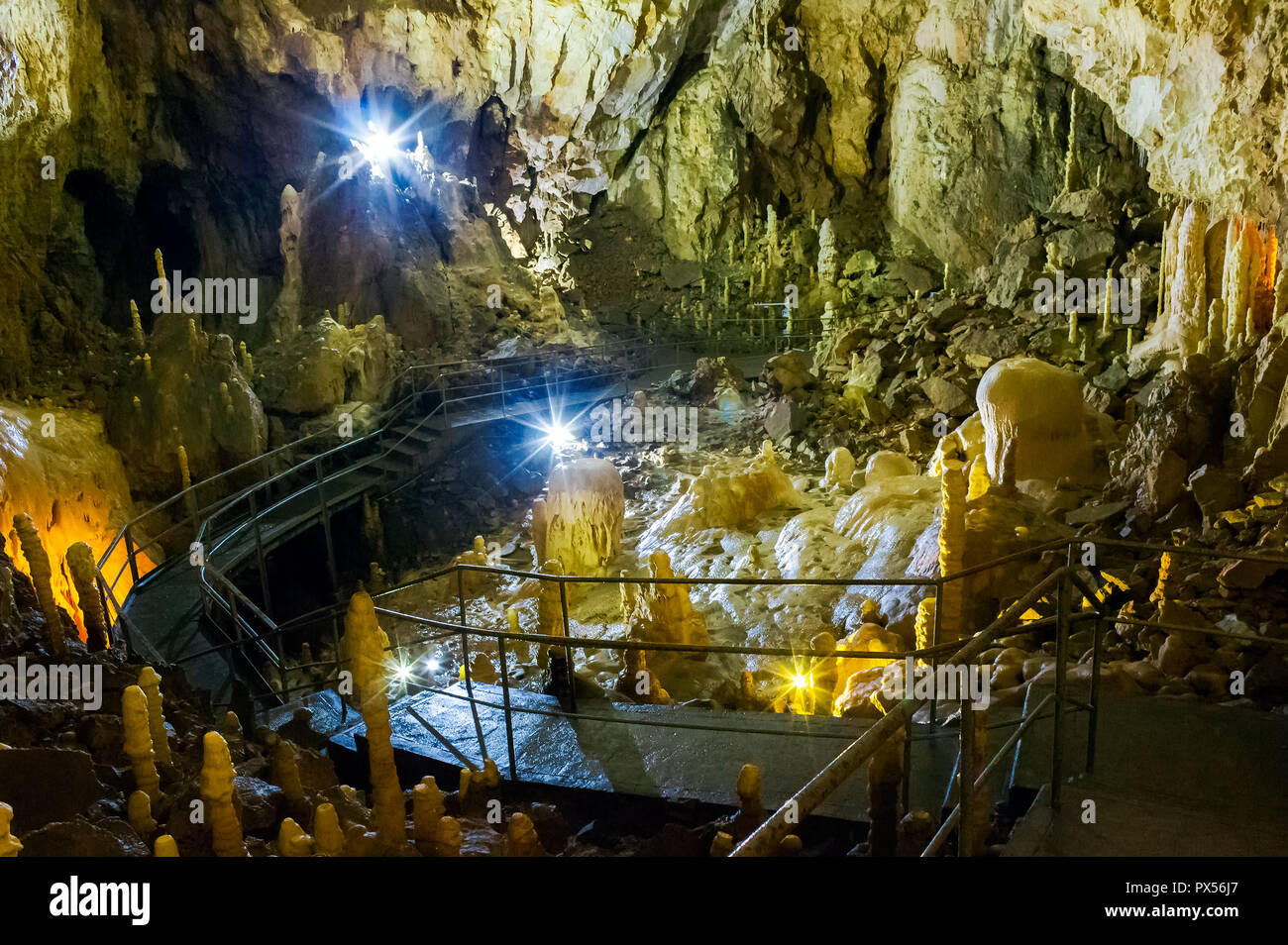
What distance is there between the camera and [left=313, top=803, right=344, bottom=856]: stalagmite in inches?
130

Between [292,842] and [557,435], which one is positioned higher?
[557,435]

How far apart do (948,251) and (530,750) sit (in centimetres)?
2193

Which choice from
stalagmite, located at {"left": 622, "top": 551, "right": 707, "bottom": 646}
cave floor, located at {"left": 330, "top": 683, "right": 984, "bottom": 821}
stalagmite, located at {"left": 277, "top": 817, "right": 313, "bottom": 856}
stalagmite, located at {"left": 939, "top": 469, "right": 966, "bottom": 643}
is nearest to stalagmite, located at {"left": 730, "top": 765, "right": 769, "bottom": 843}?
cave floor, located at {"left": 330, "top": 683, "right": 984, "bottom": 821}

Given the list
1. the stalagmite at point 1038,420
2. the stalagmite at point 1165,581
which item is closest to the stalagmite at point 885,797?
the stalagmite at point 1165,581

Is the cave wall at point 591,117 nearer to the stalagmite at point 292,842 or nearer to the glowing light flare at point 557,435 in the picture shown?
the glowing light flare at point 557,435

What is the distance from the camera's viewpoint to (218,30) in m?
16.7

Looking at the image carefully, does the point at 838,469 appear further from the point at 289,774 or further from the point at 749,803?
the point at 289,774

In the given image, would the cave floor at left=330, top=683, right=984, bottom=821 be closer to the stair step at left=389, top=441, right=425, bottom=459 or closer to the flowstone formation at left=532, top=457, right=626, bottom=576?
the flowstone formation at left=532, top=457, right=626, bottom=576

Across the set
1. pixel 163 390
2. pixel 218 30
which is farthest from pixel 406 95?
pixel 163 390

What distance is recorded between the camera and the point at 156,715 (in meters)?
4.65

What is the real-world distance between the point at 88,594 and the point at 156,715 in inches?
92.9

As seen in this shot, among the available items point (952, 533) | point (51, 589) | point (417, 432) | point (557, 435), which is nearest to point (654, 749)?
point (952, 533)

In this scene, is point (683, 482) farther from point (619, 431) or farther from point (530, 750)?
point (530, 750)

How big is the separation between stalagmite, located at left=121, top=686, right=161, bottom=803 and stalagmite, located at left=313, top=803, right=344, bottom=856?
4.17 ft
